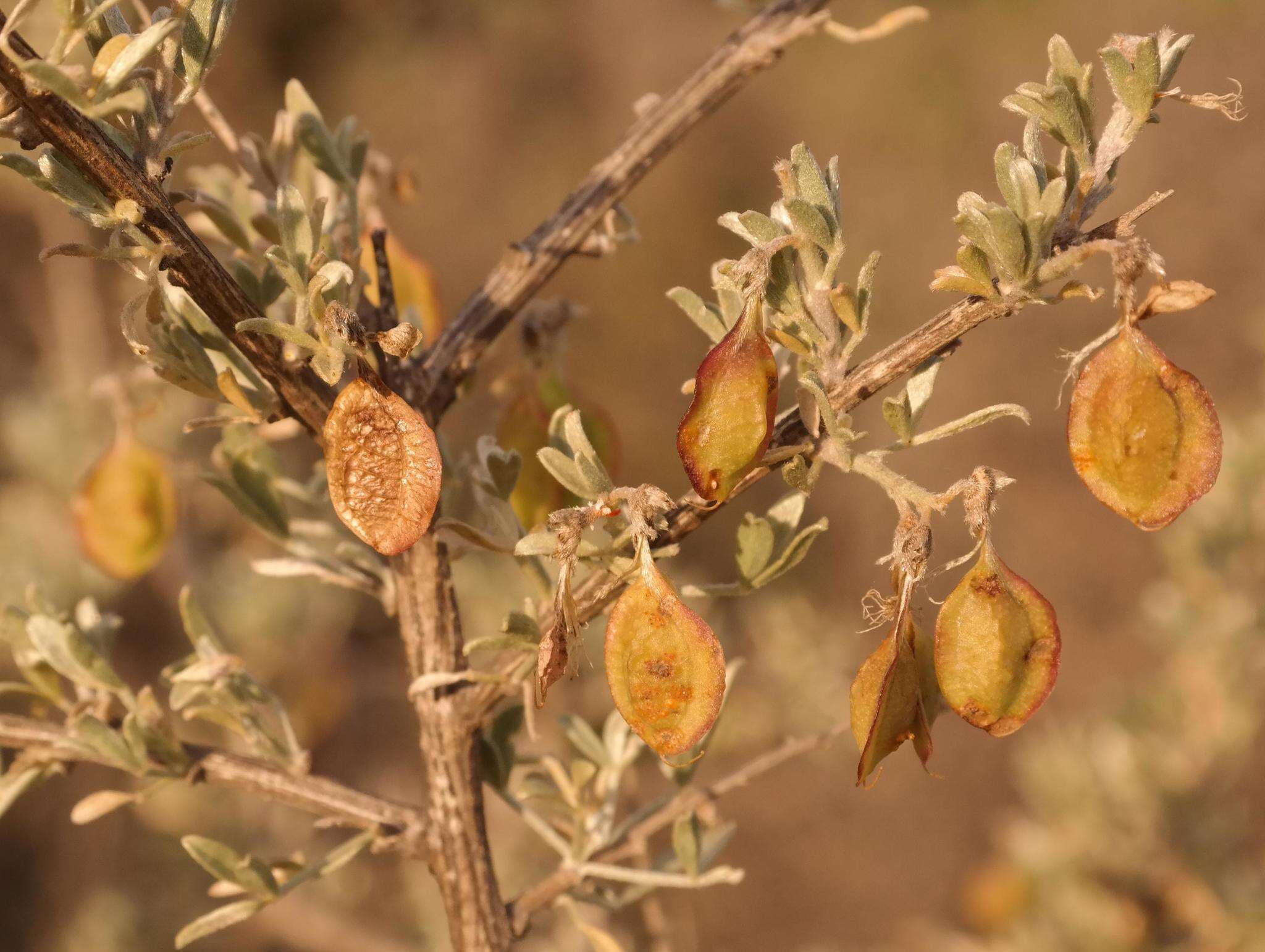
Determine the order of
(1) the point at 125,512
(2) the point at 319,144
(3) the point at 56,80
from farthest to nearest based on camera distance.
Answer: (1) the point at 125,512 → (2) the point at 319,144 → (3) the point at 56,80

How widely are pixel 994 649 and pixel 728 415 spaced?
6.2 inches

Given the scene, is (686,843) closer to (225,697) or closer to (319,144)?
(225,697)

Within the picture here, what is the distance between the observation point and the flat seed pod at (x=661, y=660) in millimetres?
467

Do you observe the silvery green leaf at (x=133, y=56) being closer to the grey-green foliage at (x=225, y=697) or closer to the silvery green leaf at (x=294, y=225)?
the silvery green leaf at (x=294, y=225)

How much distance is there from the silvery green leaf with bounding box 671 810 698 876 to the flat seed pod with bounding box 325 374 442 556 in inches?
14.4

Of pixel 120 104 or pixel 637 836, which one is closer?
pixel 120 104

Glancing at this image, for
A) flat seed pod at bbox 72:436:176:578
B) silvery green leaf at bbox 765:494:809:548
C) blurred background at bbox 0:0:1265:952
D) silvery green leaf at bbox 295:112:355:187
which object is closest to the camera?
silvery green leaf at bbox 765:494:809:548

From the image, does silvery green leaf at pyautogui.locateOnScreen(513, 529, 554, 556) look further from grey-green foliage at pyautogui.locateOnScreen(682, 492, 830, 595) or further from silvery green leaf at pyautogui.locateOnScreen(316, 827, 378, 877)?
silvery green leaf at pyautogui.locateOnScreen(316, 827, 378, 877)

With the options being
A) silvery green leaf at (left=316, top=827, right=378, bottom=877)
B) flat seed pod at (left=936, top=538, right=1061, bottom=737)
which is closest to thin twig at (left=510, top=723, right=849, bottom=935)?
silvery green leaf at (left=316, top=827, right=378, bottom=877)

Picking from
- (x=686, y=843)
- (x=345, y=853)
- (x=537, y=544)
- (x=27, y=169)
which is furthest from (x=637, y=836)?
(x=27, y=169)

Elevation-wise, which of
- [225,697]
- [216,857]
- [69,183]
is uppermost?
[69,183]

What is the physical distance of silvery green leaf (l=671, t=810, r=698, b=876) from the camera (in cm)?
74

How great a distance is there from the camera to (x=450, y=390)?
2.38 ft

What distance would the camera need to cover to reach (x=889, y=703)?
467mm
